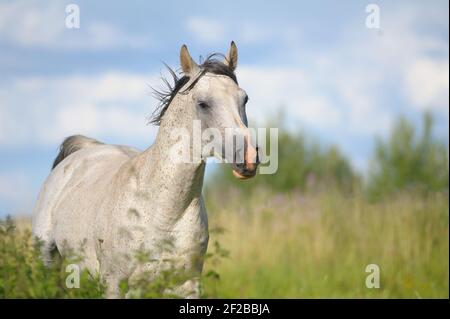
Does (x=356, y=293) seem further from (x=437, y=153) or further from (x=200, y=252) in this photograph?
(x=437, y=153)

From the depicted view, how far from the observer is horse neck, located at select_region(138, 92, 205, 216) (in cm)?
538

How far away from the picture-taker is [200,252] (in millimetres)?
5453

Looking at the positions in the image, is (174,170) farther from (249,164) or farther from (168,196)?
(249,164)

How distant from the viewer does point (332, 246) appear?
1398 cm

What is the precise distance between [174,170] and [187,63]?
89 centimetres

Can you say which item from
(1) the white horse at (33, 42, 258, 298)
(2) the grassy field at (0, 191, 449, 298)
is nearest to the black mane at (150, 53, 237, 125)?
(1) the white horse at (33, 42, 258, 298)

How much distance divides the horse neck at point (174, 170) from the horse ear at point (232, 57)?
53 cm

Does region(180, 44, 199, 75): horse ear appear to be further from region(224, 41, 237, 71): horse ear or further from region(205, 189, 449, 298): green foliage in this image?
region(205, 189, 449, 298): green foliage

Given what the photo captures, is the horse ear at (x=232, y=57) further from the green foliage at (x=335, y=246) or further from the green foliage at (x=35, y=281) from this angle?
the green foliage at (x=335, y=246)

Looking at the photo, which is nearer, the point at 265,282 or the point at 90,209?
the point at 90,209

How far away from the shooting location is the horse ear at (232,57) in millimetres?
5742
